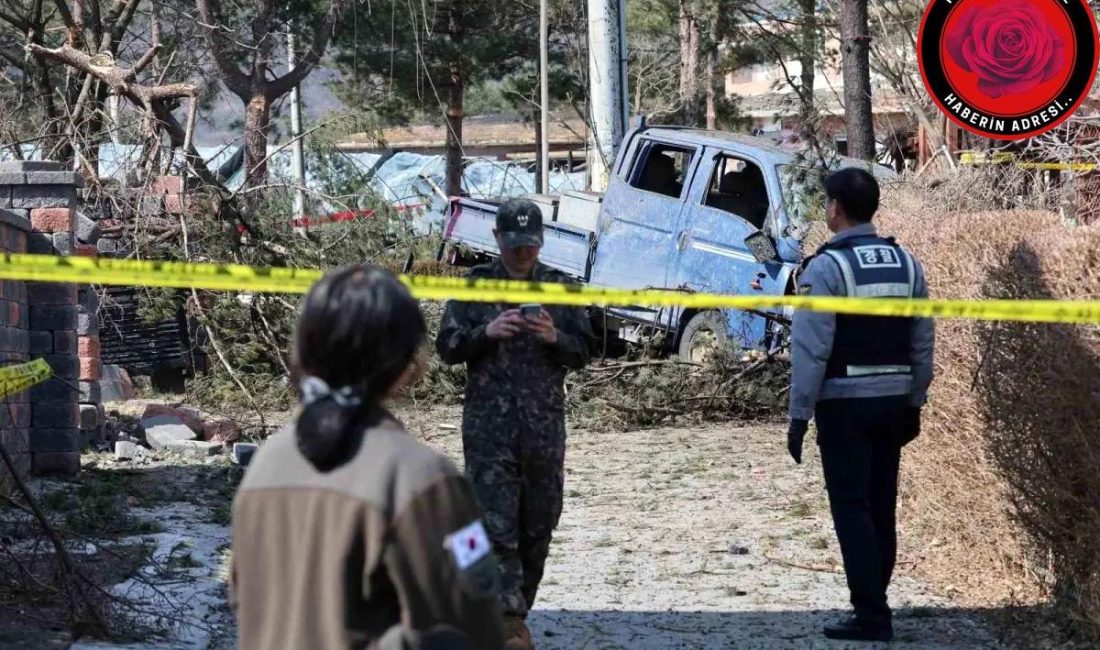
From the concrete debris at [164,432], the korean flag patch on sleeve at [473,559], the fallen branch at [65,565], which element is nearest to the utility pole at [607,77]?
the concrete debris at [164,432]

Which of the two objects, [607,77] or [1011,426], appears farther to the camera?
[607,77]

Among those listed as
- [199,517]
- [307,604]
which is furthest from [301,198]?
[307,604]

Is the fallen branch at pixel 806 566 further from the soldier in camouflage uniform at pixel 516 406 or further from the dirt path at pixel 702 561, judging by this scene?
the soldier in camouflage uniform at pixel 516 406

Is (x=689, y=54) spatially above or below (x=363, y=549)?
above

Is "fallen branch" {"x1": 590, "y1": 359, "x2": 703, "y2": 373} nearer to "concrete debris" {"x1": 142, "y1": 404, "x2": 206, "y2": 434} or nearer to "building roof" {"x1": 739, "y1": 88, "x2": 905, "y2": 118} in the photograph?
"building roof" {"x1": 739, "y1": 88, "x2": 905, "y2": 118}

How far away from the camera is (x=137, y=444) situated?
10.4m

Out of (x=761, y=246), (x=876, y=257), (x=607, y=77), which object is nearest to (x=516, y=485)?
(x=876, y=257)

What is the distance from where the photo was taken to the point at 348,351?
7.89 feet

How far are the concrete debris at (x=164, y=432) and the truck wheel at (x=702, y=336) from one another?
13.4 ft

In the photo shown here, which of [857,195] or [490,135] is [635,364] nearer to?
[857,195]

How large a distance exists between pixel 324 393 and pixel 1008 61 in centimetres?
523

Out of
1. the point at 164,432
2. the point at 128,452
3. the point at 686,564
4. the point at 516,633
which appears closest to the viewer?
the point at 516,633

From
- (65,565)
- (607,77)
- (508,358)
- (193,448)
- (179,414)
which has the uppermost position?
(607,77)

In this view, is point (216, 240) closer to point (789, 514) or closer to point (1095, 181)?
point (789, 514)
